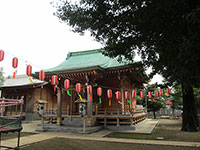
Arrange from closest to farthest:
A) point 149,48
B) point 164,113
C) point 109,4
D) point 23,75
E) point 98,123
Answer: point 109,4 → point 149,48 → point 98,123 → point 23,75 → point 164,113

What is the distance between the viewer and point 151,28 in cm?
562

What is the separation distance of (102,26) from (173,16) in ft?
8.96

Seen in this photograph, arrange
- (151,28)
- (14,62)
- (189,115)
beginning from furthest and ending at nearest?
(189,115) → (14,62) → (151,28)

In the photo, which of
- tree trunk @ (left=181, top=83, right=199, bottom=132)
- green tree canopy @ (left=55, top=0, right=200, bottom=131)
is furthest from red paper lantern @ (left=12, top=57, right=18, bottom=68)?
tree trunk @ (left=181, top=83, right=199, bottom=132)

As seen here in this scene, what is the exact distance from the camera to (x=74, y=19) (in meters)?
6.50

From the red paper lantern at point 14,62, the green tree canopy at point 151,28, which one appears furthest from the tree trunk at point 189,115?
the red paper lantern at point 14,62

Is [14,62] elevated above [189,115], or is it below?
above

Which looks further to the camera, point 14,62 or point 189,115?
point 189,115

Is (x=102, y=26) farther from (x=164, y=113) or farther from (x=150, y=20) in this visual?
(x=164, y=113)

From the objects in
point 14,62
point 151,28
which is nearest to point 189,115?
point 151,28

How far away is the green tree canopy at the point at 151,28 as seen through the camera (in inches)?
154

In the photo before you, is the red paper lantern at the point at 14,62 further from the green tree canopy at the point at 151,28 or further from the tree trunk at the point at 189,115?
the tree trunk at the point at 189,115

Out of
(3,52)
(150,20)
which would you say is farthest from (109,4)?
(3,52)

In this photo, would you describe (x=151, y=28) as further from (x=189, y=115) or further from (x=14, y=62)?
(x=189, y=115)
